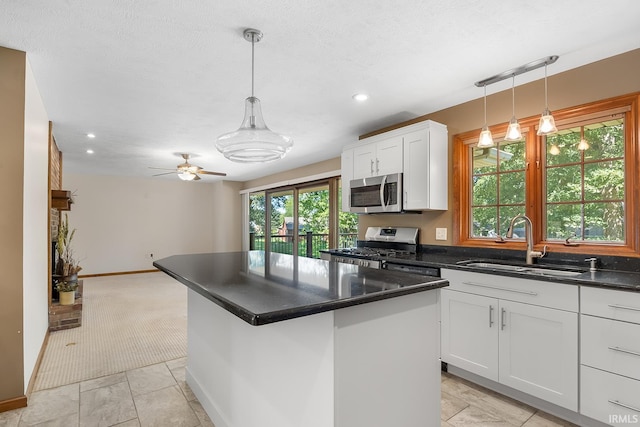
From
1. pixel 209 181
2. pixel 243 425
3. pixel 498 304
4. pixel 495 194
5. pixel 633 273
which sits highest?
pixel 209 181

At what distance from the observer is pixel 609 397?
177 centimetres

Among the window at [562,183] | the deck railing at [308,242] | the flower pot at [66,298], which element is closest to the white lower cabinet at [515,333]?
the window at [562,183]

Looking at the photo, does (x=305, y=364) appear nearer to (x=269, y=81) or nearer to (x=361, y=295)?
(x=361, y=295)

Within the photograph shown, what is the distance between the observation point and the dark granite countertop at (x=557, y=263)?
1.82 m

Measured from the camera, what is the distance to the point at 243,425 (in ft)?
5.57

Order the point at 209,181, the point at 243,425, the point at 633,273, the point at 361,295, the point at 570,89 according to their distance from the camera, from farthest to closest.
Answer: the point at 209,181
the point at 570,89
the point at 633,273
the point at 243,425
the point at 361,295

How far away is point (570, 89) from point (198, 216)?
7901 millimetres

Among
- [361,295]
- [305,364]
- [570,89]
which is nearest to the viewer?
[361,295]

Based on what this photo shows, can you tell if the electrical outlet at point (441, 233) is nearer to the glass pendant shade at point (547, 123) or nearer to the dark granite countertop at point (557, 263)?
the dark granite countertop at point (557, 263)

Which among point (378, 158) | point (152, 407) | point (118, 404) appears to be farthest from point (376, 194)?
point (118, 404)

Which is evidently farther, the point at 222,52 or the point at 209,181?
the point at 209,181

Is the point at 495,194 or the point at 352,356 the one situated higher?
the point at 495,194

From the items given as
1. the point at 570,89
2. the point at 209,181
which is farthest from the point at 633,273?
the point at 209,181

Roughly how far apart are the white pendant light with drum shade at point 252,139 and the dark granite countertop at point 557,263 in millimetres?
1476
